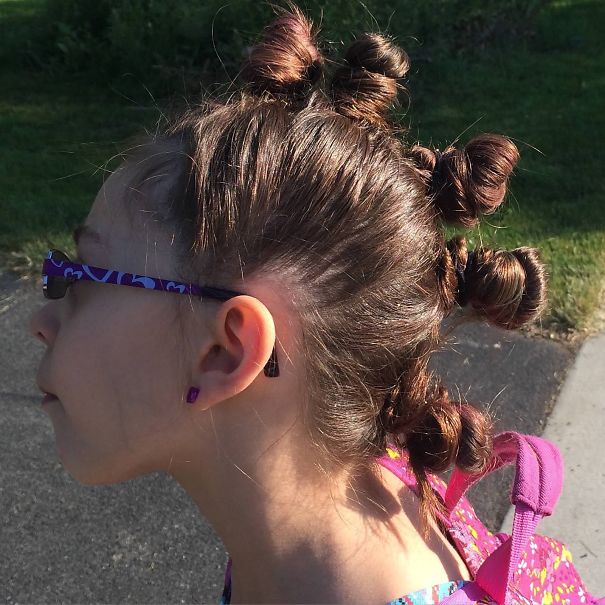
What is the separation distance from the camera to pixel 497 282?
5.35 feet

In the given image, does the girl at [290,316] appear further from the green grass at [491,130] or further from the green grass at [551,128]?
the green grass at [491,130]

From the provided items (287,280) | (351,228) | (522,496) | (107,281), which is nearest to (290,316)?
(287,280)

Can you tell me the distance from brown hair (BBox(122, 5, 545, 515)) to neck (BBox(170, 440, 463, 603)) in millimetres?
85

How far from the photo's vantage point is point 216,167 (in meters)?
1.47

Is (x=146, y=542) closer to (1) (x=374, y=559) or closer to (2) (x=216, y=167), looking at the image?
(1) (x=374, y=559)

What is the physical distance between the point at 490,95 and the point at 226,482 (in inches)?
247

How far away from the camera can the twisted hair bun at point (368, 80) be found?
5.43 feet

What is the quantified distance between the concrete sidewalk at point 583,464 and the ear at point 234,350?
73.1 inches

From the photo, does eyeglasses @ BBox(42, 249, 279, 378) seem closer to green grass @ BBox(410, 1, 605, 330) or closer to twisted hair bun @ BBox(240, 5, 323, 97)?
twisted hair bun @ BBox(240, 5, 323, 97)

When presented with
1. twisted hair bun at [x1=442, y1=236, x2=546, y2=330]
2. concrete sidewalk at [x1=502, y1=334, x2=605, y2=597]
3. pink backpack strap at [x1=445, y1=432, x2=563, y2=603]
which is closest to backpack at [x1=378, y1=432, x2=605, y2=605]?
pink backpack strap at [x1=445, y1=432, x2=563, y2=603]

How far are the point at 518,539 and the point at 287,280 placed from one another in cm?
63

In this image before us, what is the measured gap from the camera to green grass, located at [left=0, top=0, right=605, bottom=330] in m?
4.92

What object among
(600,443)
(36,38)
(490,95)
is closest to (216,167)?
(600,443)

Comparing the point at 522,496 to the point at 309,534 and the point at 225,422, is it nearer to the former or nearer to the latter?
the point at 309,534
